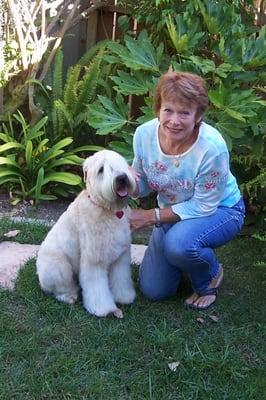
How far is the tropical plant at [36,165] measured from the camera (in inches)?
217

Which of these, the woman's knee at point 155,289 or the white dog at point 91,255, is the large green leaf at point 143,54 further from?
the woman's knee at point 155,289

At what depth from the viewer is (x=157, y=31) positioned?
5.70 metres

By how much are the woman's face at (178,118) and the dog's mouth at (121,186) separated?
43 cm

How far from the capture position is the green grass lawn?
9.36 feet

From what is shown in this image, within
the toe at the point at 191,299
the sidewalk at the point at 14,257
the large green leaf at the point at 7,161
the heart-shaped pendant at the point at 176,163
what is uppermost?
the heart-shaped pendant at the point at 176,163

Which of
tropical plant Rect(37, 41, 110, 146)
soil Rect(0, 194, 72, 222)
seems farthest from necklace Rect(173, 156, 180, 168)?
tropical plant Rect(37, 41, 110, 146)

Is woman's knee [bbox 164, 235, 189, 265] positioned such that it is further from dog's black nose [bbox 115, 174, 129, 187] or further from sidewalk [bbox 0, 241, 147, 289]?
sidewalk [bbox 0, 241, 147, 289]

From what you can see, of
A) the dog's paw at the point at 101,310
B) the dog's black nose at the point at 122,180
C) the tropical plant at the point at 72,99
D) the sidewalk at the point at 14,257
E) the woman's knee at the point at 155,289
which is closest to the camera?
the dog's black nose at the point at 122,180

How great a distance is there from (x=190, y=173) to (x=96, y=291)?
0.93 meters

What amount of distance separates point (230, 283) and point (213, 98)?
1548 mm

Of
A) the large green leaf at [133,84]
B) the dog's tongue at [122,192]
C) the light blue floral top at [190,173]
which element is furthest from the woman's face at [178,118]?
the large green leaf at [133,84]

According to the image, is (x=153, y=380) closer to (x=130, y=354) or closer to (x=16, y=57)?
(x=130, y=354)

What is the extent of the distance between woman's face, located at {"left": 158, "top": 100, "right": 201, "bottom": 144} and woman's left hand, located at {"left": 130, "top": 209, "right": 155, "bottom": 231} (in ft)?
1.71

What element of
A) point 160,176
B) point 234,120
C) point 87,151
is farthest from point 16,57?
point 160,176
